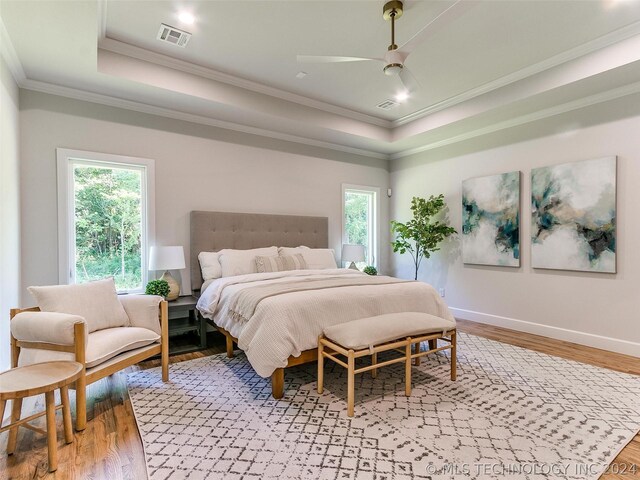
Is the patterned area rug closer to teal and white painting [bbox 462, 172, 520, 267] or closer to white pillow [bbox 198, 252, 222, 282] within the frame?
white pillow [bbox 198, 252, 222, 282]

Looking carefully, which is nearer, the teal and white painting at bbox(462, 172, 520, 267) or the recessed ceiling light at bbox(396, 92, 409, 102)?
the recessed ceiling light at bbox(396, 92, 409, 102)

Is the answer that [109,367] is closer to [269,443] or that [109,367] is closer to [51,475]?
[51,475]

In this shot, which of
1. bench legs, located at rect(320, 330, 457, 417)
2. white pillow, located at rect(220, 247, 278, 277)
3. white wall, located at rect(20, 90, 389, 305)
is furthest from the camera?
white pillow, located at rect(220, 247, 278, 277)

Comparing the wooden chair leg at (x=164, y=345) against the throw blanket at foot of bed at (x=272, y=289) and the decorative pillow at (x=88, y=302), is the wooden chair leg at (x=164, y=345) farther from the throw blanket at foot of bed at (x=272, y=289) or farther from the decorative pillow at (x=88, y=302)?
the throw blanket at foot of bed at (x=272, y=289)

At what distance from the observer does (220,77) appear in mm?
3834

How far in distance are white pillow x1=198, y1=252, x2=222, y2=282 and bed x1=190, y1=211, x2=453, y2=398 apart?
0.11m

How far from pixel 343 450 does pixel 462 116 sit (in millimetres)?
4153

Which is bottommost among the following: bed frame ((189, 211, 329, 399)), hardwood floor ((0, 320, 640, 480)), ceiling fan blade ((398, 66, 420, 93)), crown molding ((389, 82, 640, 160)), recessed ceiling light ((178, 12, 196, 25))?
hardwood floor ((0, 320, 640, 480))

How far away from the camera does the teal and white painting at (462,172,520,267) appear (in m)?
4.45

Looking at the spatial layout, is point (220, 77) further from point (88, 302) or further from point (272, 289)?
point (88, 302)

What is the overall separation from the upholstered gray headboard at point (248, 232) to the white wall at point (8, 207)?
Answer: 1.68m

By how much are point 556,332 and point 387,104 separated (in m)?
3.64

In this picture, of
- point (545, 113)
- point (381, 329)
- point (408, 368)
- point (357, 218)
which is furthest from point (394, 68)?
point (357, 218)

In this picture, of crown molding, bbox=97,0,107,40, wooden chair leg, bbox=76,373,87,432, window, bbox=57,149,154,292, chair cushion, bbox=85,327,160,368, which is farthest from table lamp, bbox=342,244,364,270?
crown molding, bbox=97,0,107,40
